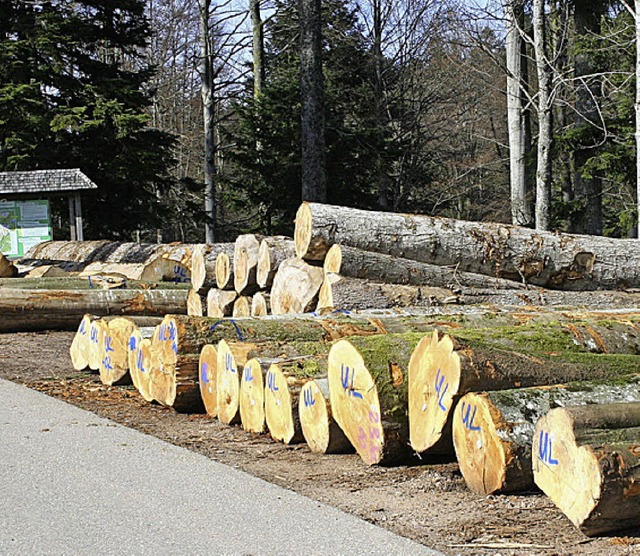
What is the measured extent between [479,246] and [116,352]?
14.6 feet

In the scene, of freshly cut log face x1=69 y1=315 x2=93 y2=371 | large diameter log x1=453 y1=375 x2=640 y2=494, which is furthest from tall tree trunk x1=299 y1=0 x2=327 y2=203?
large diameter log x1=453 y1=375 x2=640 y2=494

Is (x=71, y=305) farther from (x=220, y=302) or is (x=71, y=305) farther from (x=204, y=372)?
(x=204, y=372)

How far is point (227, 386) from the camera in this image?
7035 mm

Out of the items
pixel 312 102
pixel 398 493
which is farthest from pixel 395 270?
pixel 312 102

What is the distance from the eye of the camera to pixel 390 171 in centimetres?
2447

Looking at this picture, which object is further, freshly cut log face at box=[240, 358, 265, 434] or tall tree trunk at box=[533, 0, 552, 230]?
tall tree trunk at box=[533, 0, 552, 230]

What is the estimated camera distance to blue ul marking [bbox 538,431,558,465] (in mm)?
4414

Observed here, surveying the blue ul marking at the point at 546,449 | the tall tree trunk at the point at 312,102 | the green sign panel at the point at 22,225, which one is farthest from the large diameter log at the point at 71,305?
the blue ul marking at the point at 546,449

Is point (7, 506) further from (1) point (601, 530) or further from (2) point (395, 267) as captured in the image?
(2) point (395, 267)

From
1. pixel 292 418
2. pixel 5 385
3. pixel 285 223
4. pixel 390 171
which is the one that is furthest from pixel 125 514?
pixel 390 171

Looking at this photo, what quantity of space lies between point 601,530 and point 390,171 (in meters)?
20.7

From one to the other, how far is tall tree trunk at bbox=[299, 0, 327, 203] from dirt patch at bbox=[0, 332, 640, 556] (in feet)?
38.6

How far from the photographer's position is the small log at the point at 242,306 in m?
11.5

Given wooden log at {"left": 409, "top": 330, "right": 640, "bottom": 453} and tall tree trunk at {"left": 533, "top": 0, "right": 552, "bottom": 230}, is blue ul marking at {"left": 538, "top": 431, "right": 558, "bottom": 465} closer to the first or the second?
wooden log at {"left": 409, "top": 330, "right": 640, "bottom": 453}
